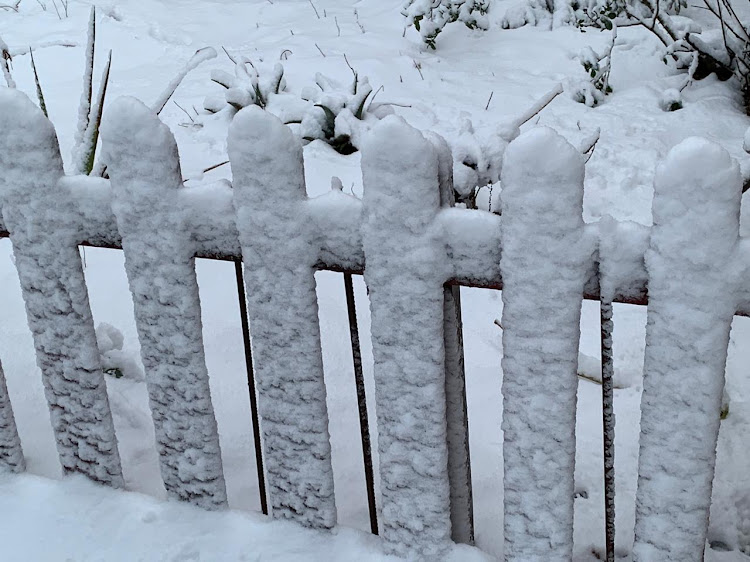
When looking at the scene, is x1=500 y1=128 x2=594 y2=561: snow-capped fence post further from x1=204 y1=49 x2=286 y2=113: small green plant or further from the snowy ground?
x1=204 y1=49 x2=286 y2=113: small green plant

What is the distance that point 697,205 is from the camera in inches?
45.3

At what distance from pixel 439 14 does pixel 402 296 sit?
14.5 ft

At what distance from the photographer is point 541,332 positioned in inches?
52.2

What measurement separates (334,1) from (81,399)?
556cm

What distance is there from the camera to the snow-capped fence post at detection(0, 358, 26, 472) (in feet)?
6.17

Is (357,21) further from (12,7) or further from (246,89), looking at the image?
(12,7)

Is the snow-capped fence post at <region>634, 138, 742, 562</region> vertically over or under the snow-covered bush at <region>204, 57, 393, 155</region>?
over

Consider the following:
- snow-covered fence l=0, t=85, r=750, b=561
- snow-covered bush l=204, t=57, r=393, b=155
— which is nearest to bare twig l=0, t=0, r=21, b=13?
snow-covered bush l=204, t=57, r=393, b=155

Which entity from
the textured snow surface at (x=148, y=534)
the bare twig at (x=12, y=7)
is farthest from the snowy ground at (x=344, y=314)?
the bare twig at (x=12, y=7)

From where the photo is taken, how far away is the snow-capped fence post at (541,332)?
1217 mm

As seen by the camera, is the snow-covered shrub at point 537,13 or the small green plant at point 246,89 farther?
the snow-covered shrub at point 537,13

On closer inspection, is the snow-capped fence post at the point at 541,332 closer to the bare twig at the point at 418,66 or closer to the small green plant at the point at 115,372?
the small green plant at the point at 115,372

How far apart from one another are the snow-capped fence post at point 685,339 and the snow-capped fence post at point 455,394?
33 centimetres

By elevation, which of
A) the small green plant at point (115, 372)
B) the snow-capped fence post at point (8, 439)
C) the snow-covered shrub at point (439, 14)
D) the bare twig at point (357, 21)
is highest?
the snow-covered shrub at point (439, 14)
